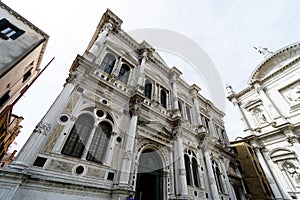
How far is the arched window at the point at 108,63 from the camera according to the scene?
8.31 m

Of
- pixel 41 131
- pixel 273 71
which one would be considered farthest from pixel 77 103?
pixel 273 71

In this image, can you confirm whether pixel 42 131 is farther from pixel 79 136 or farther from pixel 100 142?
pixel 100 142

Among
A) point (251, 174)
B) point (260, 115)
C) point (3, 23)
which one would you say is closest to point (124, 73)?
point (3, 23)

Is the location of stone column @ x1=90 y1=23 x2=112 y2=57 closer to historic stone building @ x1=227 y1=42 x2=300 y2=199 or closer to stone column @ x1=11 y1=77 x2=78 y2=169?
stone column @ x1=11 y1=77 x2=78 y2=169

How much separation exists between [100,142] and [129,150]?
1308 millimetres

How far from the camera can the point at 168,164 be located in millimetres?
7828

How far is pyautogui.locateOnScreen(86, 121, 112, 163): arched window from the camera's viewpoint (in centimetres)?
568

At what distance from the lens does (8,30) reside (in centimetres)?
879

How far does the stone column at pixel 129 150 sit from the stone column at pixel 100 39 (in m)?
3.51

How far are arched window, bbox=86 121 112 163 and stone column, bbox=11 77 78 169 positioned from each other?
168 centimetres

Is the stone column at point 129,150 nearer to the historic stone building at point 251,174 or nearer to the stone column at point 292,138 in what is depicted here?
the historic stone building at point 251,174

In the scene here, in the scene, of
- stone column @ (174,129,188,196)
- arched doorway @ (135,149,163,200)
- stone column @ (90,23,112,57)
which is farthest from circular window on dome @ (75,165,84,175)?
stone column @ (90,23,112,57)

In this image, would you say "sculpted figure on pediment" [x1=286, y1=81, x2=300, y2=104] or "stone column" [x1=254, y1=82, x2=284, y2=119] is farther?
"stone column" [x1=254, y1=82, x2=284, y2=119]

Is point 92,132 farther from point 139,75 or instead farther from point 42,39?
point 42,39
